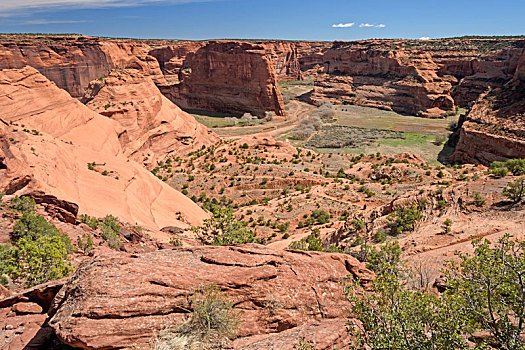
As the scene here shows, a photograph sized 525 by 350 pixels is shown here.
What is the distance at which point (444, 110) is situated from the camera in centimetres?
8475

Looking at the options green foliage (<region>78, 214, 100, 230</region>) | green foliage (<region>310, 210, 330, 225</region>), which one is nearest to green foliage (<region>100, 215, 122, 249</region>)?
green foliage (<region>78, 214, 100, 230</region>)

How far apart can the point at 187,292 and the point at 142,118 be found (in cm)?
3746

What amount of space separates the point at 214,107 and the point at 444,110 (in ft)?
193

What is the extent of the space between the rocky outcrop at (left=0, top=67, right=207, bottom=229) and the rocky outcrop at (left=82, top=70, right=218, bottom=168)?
258cm

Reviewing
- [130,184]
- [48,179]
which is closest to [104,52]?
[130,184]

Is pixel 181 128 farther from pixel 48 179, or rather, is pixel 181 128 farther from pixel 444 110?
pixel 444 110

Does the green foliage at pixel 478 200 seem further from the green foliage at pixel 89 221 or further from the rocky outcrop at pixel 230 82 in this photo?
the rocky outcrop at pixel 230 82

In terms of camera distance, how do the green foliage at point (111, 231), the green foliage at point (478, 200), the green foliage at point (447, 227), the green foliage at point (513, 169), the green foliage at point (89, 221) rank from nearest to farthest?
the green foliage at point (111, 231) < the green foliage at point (89, 221) < the green foliage at point (447, 227) < the green foliage at point (478, 200) < the green foliage at point (513, 169)

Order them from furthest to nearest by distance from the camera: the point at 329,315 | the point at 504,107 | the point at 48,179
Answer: the point at 504,107, the point at 48,179, the point at 329,315

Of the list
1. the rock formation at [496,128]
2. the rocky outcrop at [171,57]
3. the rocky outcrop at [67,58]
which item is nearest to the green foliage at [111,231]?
the rocky outcrop at [67,58]

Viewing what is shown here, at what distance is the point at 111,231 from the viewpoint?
15.4 metres

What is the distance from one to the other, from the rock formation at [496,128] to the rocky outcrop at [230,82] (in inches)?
1566

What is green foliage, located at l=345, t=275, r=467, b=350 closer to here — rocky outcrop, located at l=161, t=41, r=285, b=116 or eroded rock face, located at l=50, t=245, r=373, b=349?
eroded rock face, located at l=50, t=245, r=373, b=349

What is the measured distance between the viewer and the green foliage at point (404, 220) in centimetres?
1933
